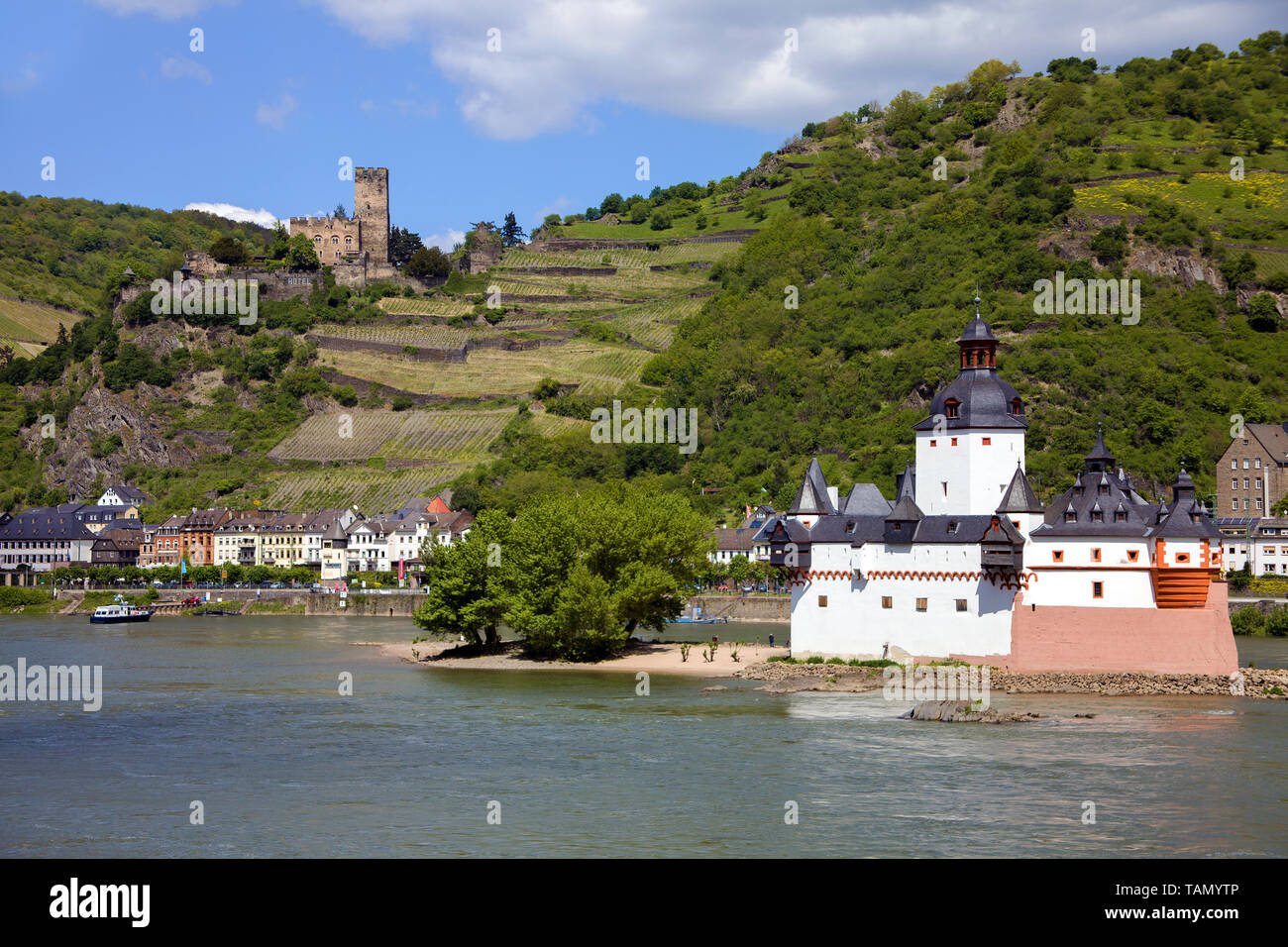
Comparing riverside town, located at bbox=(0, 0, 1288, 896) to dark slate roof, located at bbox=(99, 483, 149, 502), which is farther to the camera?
dark slate roof, located at bbox=(99, 483, 149, 502)

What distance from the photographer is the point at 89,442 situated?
195 metres

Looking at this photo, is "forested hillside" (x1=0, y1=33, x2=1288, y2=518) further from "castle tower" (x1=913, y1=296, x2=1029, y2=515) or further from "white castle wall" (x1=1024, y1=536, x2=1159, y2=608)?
"white castle wall" (x1=1024, y1=536, x2=1159, y2=608)

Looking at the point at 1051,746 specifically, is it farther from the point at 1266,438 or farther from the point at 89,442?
the point at 89,442

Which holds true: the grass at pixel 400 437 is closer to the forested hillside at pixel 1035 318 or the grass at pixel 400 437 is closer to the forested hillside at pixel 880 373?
the forested hillside at pixel 880 373

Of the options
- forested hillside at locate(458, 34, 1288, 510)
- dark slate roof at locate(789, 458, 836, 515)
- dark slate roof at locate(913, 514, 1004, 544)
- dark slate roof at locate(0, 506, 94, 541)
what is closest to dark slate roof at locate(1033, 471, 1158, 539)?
dark slate roof at locate(913, 514, 1004, 544)

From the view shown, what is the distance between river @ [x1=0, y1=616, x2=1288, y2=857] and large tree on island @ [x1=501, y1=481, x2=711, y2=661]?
6.89 m

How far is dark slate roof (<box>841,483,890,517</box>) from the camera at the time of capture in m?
63.3

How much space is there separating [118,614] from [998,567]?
85003 mm

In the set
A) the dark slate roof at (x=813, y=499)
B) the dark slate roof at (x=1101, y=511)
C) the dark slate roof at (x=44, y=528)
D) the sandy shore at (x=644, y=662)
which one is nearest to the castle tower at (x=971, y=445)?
the dark slate roof at (x=1101, y=511)

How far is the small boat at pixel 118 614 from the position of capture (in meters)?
117
